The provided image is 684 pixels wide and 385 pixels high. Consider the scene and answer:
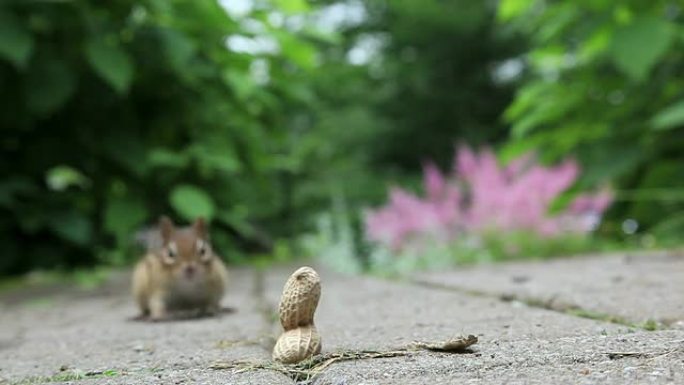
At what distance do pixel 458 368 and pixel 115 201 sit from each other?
11.0 feet

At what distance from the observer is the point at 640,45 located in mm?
3949

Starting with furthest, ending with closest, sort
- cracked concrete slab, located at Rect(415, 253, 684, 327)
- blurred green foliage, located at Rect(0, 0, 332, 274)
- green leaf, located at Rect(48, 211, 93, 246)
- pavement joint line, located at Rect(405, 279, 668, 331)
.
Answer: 1. green leaf, located at Rect(48, 211, 93, 246)
2. blurred green foliage, located at Rect(0, 0, 332, 274)
3. cracked concrete slab, located at Rect(415, 253, 684, 327)
4. pavement joint line, located at Rect(405, 279, 668, 331)

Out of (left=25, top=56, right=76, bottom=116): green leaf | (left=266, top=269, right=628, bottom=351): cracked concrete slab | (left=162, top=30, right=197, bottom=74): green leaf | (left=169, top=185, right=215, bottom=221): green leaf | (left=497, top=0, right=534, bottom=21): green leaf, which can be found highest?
(left=497, top=0, right=534, bottom=21): green leaf

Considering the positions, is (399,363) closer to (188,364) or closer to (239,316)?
(188,364)

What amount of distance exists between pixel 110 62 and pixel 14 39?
1.31ft

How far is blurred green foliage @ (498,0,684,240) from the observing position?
4.16m

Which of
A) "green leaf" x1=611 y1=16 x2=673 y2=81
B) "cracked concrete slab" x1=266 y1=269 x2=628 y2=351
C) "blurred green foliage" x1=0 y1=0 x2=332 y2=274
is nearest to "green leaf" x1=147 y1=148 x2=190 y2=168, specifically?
"blurred green foliage" x1=0 y1=0 x2=332 y2=274

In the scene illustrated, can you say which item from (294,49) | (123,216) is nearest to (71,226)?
(123,216)

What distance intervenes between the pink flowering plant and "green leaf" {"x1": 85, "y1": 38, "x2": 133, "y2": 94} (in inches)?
73.1

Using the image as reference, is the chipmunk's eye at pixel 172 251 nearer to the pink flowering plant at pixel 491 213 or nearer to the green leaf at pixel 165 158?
the green leaf at pixel 165 158

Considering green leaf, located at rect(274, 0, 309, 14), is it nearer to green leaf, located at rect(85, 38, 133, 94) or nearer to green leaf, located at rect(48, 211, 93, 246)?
green leaf, located at rect(85, 38, 133, 94)

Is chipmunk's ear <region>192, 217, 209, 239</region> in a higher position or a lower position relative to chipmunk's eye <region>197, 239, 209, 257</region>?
higher

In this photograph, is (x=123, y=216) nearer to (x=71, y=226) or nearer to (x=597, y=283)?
(x=71, y=226)

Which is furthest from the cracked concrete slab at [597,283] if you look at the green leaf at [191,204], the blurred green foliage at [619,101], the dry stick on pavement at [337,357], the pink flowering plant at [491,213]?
the green leaf at [191,204]
